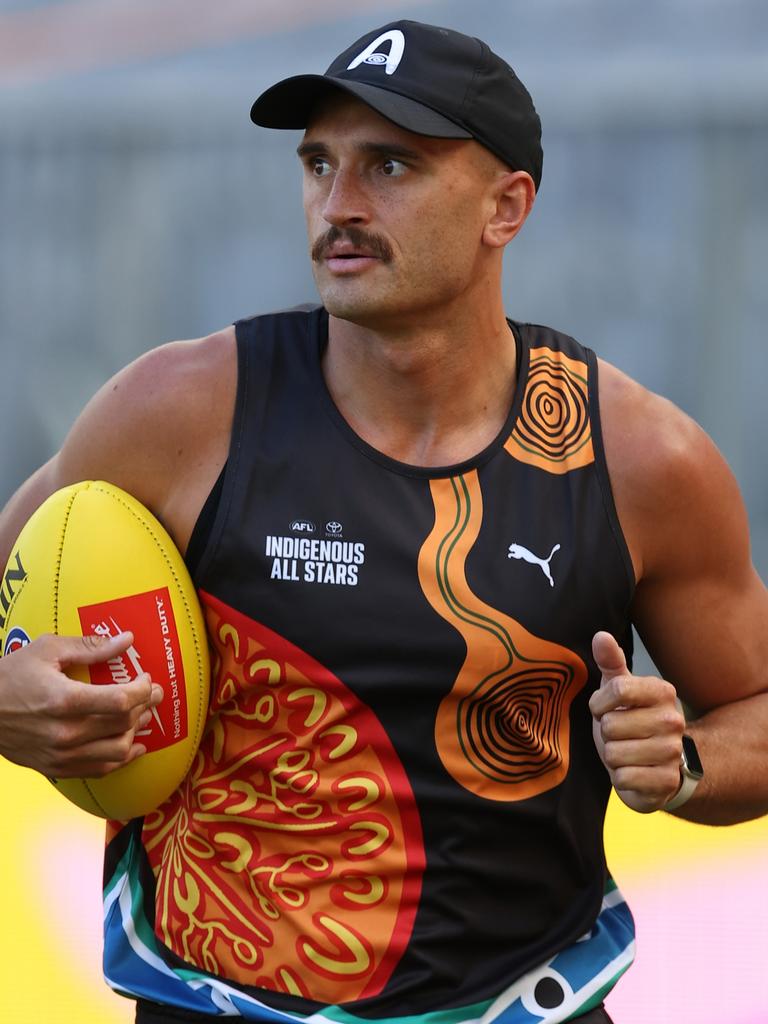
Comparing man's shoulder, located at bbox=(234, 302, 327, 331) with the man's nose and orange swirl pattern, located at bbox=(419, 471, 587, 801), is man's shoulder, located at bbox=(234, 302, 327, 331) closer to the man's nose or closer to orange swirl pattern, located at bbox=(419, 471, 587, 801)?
the man's nose

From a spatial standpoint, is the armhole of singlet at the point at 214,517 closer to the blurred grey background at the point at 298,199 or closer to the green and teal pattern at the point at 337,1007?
the green and teal pattern at the point at 337,1007

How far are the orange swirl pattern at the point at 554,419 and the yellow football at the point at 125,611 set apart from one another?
0.56 m

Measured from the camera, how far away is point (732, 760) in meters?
2.45

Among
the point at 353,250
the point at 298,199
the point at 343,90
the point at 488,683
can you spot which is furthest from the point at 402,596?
the point at 298,199

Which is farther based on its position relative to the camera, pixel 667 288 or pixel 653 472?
pixel 667 288

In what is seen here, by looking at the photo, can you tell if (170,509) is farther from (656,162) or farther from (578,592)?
(656,162)

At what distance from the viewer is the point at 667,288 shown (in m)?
6.58

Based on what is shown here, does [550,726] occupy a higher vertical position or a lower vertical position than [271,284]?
lower

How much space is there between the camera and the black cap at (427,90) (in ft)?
7.44

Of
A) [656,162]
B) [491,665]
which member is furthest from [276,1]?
[491,665]

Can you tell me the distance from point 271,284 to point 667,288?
5.72ft

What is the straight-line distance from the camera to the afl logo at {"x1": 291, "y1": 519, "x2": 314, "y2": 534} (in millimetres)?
2297

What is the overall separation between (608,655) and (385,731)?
1.19 ft

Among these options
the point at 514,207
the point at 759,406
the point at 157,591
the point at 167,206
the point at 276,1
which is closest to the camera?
the point at 157,591
